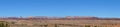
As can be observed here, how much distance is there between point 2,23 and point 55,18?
89717mm

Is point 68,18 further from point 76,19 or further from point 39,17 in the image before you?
point 39,17

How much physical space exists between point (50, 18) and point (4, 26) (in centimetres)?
9231

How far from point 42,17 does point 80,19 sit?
1433 centimetres

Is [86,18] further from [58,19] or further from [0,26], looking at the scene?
[0,26]

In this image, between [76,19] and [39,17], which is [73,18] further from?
[39,17]

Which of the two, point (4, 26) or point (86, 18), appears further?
point (86, 18)

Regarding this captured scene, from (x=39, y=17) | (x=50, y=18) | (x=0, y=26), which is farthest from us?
(x=50, y=18)

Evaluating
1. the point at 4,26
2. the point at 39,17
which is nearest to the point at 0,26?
the point at 4,26

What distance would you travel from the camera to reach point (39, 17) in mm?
125438

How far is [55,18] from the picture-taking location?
430 feet

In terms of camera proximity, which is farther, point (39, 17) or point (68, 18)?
point (68, 18)

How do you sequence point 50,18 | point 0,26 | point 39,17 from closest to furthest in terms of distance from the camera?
1. point 0,26
2. point 39,17
3. point 50,18

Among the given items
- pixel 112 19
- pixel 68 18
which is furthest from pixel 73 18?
pixel 112 19

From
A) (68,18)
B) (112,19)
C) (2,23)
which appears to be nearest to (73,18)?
(68,18)
